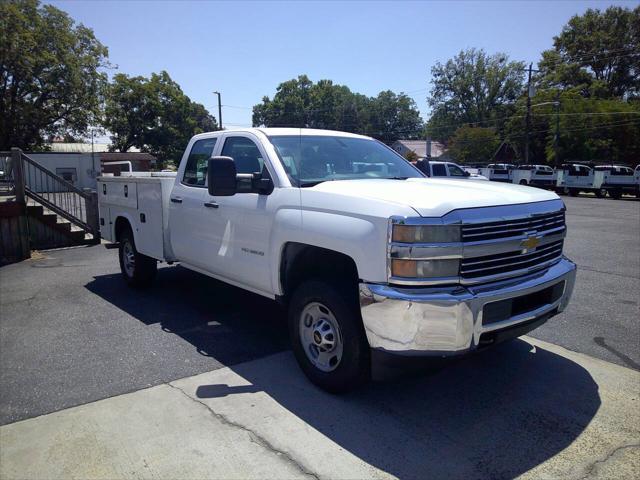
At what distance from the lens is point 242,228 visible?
449 cm

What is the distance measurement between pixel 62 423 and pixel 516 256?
344cm

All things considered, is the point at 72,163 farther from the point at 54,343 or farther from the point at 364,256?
the point at 364,256

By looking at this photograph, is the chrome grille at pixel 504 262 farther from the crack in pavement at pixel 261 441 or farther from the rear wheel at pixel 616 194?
the rear wheel at pixel 616 194

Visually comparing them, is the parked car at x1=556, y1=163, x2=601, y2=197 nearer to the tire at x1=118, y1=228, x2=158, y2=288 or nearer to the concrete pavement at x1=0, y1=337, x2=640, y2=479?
the concrete pavement at x1=0, y1=337, x2=640, y2=479

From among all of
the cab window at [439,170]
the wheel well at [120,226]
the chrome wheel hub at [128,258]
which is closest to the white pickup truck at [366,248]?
the chrome wheel hub at [128,258]

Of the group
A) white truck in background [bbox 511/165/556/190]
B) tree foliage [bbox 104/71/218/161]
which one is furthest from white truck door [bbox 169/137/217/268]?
tree foliage [bbox 104/71/218/161]

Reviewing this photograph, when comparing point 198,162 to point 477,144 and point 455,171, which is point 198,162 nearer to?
point 455,171

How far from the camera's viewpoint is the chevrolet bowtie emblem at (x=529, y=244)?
3.44 m

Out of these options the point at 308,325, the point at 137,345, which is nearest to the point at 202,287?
the point at 137,345

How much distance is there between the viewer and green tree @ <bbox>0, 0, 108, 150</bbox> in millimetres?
32344

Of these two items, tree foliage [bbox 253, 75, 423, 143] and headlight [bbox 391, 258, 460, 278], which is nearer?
headlight [bbox 391, 258, 460, 278]

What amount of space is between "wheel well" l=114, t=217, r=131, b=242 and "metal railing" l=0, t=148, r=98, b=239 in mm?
4211

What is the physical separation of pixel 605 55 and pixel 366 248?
6594 centimetres

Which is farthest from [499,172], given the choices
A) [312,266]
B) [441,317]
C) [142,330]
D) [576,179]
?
[441,317]
